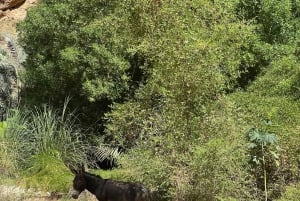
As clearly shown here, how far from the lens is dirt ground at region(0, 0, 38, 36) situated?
17.7 m

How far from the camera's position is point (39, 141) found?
11.8 metres

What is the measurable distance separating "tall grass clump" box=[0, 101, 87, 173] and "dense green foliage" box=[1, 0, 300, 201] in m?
0.72

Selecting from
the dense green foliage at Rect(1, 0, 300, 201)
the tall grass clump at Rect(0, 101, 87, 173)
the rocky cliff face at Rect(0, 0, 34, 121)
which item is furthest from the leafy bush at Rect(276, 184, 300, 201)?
the rocky cliff face at Rect(0, 0, 34, 121)

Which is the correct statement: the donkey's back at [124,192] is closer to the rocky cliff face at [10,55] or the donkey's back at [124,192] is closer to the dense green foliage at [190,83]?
the dense green foliage at [190,83]

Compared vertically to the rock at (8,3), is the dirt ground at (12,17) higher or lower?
lower

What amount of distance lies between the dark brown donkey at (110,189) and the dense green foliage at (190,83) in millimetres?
202

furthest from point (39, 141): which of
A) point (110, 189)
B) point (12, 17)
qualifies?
point (12, 17)

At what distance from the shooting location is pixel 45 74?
1230 centimetres

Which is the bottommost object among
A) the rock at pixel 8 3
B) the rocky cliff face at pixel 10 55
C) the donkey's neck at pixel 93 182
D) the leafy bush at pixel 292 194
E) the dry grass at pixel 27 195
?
the dry grass at pixel 27 195

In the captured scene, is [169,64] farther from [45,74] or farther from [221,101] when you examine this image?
[45,74]

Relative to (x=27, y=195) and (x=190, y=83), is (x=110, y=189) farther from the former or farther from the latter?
(x=27, y=195)

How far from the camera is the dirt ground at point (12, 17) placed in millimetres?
17656

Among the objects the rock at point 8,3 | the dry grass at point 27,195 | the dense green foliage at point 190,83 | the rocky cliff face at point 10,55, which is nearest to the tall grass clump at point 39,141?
the dense green foliage at point 190,83

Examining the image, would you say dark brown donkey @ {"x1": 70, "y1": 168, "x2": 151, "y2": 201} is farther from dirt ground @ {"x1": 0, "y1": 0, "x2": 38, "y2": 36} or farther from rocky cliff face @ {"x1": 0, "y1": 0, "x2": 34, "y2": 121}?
dirt ground @ {"x1": 0, "y1": 0, "x2": 38, "y2": 36}
